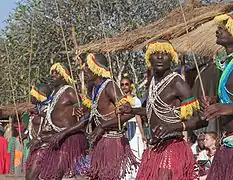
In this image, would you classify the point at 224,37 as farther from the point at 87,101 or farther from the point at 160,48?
the point at 87,101

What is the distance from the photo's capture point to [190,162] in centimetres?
589

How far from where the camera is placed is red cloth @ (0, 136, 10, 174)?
1330 cm

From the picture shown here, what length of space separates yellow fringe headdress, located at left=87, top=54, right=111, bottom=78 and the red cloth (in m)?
6.27

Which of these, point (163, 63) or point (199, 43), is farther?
point (199, 43)

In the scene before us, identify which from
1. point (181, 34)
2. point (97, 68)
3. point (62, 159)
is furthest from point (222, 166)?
Result: point (181, 34)

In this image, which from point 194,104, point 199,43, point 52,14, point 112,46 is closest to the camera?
point 194,104

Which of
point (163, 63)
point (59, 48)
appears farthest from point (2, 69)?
point (163, 63)

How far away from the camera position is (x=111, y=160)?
7180 millimetres

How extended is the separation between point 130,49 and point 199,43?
6.77ft

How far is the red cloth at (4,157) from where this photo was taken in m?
13.3

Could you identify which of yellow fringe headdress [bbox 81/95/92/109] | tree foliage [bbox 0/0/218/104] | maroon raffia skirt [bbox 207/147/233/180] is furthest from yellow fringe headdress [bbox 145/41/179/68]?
tree foliage [bbox 0/0/218/104]

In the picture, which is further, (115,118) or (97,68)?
(97,68)

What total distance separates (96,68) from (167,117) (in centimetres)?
172

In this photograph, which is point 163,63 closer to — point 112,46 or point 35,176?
point 35,176
